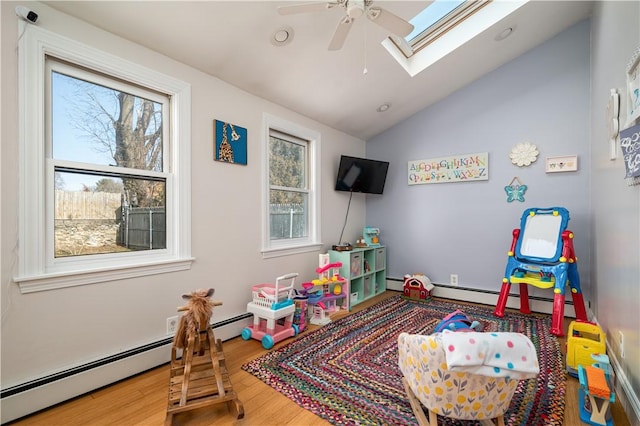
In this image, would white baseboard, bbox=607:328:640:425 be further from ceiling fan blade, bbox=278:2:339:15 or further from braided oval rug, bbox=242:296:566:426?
ceiling fan blade, bbox=278:2:339:15

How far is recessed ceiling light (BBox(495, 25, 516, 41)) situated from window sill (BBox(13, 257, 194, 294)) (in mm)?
3632

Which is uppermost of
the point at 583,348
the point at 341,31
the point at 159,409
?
the point at 341,31

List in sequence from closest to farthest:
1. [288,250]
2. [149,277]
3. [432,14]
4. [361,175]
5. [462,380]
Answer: [462,380] → [149,277] → [432,14] → [288,250] → [361,175]

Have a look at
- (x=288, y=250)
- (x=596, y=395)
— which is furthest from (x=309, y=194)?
(x=596, y=395)

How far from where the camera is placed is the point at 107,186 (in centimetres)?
201

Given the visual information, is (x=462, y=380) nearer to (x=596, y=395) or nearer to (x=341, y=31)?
(x=596, y=395)

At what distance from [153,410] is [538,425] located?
6.85ft

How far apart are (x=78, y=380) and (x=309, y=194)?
2600 mm

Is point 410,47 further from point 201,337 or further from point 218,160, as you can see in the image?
point 201,337

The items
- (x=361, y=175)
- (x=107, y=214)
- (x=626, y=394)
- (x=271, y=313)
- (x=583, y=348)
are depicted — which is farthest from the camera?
(x=361, y=175)

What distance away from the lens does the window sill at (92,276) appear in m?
1.63

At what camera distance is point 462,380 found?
4.31 feet

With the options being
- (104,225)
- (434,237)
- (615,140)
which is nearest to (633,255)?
(615,140)

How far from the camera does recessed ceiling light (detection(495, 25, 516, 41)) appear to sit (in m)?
2.97
